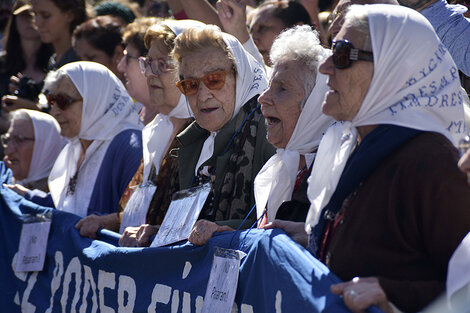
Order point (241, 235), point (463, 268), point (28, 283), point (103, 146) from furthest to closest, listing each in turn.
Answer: point (103, 146) < point (28, 283) < point (241, 235) < point (463, 268)

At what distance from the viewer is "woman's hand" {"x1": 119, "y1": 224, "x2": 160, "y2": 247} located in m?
4.31

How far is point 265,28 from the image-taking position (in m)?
5.99

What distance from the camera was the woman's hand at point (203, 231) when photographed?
364cm

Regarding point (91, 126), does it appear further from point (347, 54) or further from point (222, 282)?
point (347, 54)

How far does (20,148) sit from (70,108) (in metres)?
1.13

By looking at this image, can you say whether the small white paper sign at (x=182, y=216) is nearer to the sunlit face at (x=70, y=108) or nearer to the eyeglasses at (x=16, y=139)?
the sunlit face at (x=70, y=108)

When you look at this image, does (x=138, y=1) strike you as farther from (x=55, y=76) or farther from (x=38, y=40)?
(x=55, y=76)

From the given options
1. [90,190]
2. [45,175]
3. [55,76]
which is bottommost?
[45,175]

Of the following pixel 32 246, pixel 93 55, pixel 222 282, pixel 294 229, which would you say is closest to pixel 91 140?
pixel 32 246

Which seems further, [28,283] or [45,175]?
[45,175]

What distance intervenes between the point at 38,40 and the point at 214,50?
4660 millimetres

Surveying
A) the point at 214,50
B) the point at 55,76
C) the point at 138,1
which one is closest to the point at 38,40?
the point at 138,1

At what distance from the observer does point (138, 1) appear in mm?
9945

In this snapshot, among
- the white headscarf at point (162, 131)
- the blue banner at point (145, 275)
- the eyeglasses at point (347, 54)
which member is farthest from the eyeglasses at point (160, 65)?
the eyeglasses at point (347, 54)
